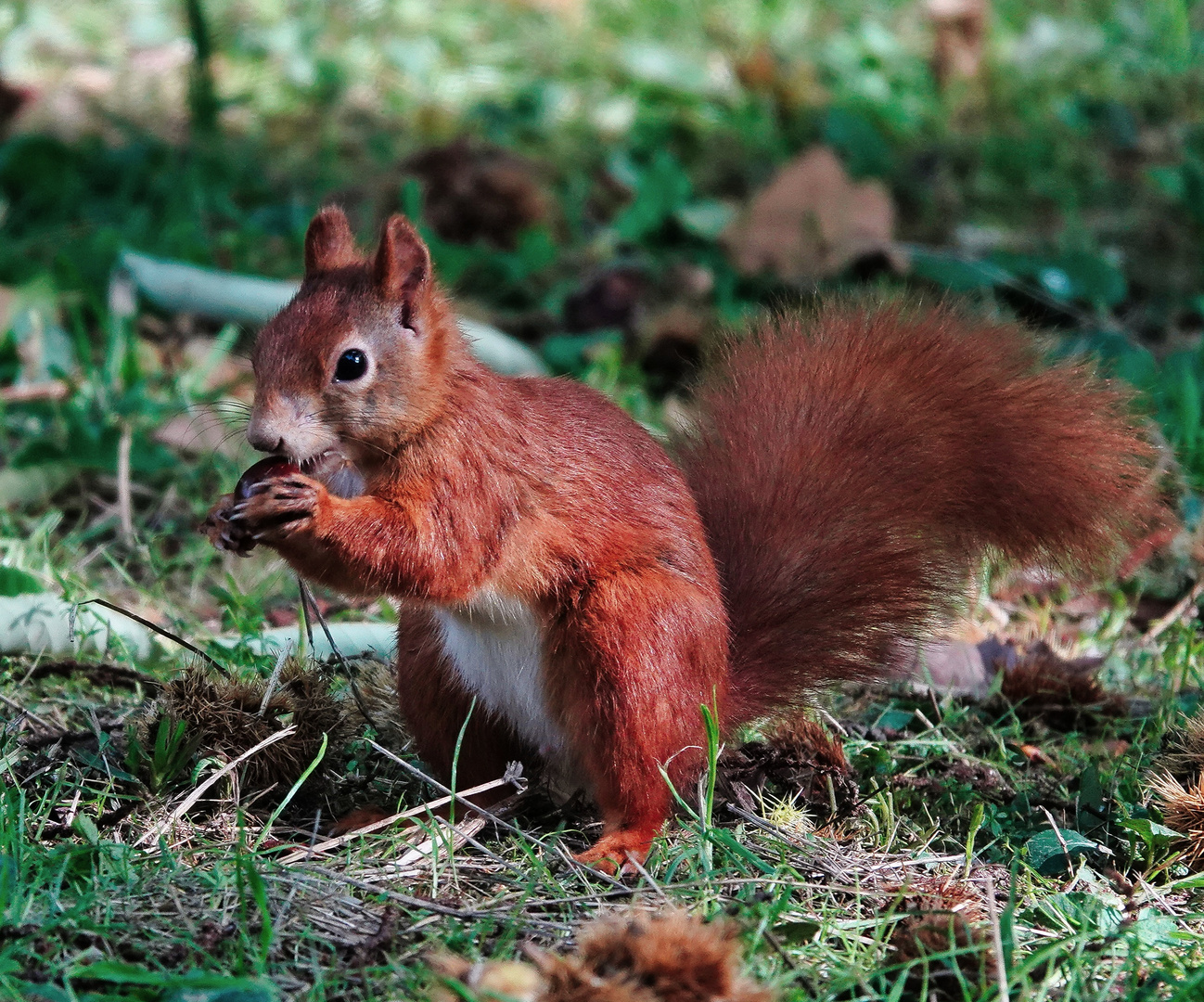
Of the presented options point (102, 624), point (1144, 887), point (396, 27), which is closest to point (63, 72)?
point (396, 27)

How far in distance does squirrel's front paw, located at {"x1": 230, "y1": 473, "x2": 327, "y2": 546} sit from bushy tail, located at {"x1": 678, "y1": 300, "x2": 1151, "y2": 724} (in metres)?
0.59

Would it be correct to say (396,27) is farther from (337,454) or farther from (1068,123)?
(337,454)

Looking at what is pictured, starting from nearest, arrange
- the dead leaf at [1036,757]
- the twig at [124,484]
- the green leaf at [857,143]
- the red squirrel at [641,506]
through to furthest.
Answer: the red squirrel at [641,506], the dead leaf at [1036,757], the twig at [124,484], the green leaf at [857,143]

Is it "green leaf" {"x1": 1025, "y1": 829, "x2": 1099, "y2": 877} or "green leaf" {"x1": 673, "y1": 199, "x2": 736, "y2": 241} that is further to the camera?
"green leaf" {"x1": 673, "y1": 199, "x2": 736, "y2": 241}

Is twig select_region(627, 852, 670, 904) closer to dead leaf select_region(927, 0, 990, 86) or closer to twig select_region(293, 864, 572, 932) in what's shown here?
twig select_region(293, 864, 572, 932)

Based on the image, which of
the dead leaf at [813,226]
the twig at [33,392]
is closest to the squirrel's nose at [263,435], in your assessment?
the twig at [33,392]

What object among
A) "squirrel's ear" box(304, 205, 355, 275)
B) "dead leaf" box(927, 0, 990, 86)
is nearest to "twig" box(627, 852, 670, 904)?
"squirrel's ear" box(304, 205, 355, 275)

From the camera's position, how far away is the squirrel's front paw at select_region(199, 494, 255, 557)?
1.62 metres

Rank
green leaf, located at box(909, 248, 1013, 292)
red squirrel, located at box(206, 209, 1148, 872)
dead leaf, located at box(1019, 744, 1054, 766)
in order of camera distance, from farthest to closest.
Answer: green leaf, located at box(909, 248, 1013, 292) → dead leaf, located at box(1019, 744, 1054, 766) → red squirrel, located at box(206, 209, 1148, 872)

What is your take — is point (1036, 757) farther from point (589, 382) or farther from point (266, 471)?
point (589, 382)

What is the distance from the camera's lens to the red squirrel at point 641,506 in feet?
5.50

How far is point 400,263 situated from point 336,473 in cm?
27

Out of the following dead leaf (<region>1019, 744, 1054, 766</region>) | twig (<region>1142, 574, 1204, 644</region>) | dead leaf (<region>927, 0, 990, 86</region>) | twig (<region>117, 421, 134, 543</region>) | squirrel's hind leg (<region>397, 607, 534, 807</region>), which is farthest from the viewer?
dead leaf (<region>927, 0, 990, 86</region>)

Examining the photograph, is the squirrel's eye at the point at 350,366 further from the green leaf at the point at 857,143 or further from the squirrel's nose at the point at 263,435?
the green leaf at the point at 857,143
